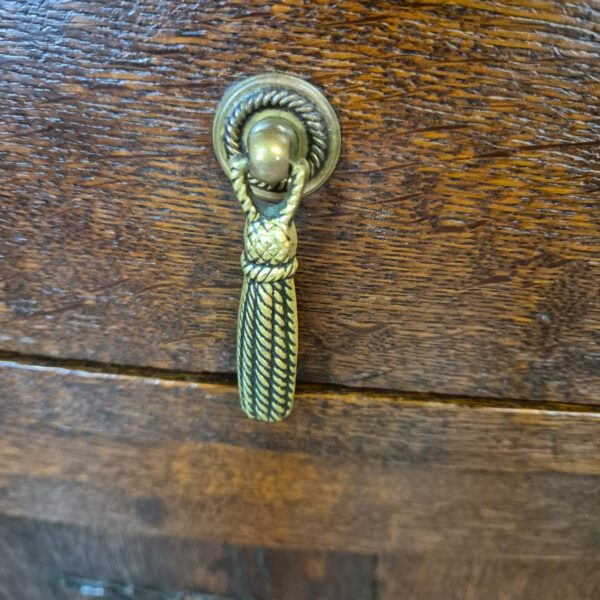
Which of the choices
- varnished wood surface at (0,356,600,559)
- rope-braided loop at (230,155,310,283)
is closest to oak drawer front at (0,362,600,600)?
varnished wood surface at (0,356,600,559)

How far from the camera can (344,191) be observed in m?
0.31

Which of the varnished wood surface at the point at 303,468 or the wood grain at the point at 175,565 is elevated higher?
the varnished wood surface at the point at 303,468

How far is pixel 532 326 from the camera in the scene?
0.34 m

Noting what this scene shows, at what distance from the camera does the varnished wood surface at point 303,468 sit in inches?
15.0

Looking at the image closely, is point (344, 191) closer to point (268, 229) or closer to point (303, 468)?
point (268, 229)

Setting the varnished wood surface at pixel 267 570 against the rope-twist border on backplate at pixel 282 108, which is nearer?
the rope-twist border on backplate at pixel 282 108

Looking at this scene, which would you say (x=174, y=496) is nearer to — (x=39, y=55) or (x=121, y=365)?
(x=121, y=365)

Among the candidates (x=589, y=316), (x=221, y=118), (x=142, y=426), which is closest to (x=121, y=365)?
(x=142, y=426)

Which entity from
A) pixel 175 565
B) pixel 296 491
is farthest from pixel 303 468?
pixel 175 565

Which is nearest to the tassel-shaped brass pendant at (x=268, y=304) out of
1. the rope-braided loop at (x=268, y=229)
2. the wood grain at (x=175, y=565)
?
the rope-braided loop at (x=268, y=229)

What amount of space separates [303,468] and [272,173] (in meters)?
0.23

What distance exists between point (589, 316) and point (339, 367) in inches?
5.8

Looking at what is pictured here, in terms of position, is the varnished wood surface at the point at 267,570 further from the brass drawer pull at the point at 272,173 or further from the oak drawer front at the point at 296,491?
the brass drawer pull at the point at 272,173

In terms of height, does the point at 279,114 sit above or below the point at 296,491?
above
